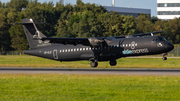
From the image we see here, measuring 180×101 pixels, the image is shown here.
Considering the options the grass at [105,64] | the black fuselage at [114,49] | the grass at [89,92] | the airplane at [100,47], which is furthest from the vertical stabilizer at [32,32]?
the grass at [89,92]

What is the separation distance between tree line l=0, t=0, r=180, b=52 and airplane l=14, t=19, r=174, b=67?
5617cm

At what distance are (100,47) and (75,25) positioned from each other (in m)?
68.8

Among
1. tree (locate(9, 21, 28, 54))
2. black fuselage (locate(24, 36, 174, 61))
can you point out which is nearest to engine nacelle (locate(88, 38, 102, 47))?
black fuselage (locate(24, 36, 174, 61))

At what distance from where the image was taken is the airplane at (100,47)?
3381 cm

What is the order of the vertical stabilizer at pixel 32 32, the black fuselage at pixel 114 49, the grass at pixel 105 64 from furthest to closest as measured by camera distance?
1. the grass at pixel 105 64
2. the vertical stabilizer at pixel 32 32
3. the black fuselage at pixel 114 49

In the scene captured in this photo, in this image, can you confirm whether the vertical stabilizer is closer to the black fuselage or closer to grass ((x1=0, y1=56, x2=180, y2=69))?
the black fuselage

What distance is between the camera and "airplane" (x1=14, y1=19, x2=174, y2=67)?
3381cm

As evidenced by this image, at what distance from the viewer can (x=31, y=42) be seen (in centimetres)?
4112

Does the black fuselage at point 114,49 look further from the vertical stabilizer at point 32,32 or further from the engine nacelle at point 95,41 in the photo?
the vertical stabilizer at point 32,32

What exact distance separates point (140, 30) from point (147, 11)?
80.9 meters

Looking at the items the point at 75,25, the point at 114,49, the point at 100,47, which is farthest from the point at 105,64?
the point at 75,25

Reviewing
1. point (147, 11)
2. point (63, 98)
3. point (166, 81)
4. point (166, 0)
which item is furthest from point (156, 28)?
point (63, 98)

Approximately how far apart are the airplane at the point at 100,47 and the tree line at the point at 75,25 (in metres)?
56.2

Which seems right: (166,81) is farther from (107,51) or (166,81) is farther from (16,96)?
(107,51)
